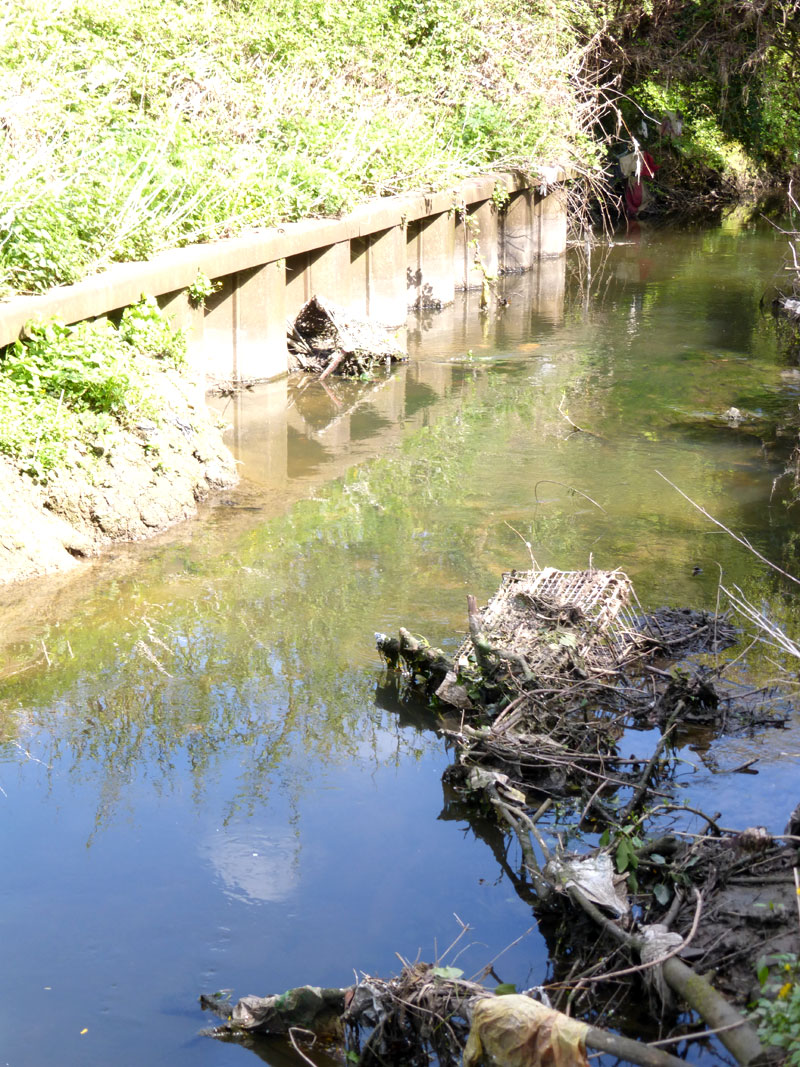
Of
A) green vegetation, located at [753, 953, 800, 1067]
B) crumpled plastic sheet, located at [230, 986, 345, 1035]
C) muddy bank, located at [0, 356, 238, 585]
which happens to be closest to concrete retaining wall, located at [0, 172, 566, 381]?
muddy bank, located at [0, 356, 238, 585]

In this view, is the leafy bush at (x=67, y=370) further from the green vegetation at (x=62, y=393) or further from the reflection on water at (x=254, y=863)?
the reflection on water at (x=254, y=863)

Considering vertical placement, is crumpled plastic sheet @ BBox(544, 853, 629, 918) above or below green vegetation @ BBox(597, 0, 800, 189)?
below

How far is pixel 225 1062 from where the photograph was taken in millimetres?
3799

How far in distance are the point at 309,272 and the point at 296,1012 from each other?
1006 cm

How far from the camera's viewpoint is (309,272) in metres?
13.0

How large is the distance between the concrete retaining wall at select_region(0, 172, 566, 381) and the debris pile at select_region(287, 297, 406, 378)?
28cm

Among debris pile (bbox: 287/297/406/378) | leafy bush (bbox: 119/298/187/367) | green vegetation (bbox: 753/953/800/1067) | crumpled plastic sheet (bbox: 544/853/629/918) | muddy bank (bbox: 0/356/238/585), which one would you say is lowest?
crumpled plastic sheet (bbox: 544/853/629/918)

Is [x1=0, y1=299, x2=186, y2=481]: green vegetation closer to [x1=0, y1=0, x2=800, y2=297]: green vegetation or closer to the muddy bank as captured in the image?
the muddy bank

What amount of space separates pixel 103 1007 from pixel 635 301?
14374 mm

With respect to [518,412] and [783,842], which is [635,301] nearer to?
[518,412]

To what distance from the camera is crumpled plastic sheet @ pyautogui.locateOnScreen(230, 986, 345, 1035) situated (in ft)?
12.6

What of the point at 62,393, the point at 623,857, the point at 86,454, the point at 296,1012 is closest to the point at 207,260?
the point at 62,393

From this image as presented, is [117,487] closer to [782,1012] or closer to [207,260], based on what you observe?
[207,260]

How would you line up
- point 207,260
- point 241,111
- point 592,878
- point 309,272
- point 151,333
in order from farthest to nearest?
point 241,111, point 309,272, point 207,260, point 151,333, point 592,878
